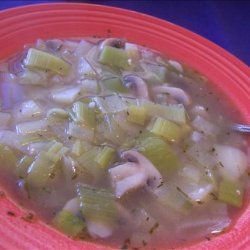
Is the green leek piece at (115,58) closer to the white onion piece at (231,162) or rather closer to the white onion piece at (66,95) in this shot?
the white onion piece at (66,95)

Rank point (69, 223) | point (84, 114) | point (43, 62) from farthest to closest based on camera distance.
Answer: point (43, 62), point (84, 114), point (69, 223)

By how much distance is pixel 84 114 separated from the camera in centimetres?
181

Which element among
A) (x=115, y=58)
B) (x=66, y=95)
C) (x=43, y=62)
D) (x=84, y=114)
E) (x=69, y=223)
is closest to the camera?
(x=69, y=223)

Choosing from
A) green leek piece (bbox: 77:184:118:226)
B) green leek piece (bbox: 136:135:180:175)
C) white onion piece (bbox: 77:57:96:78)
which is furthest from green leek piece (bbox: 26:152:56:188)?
white onion piece (bbox: 77:57:96:78)

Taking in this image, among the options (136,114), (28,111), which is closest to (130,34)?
(136,114)

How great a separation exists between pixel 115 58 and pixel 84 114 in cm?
48

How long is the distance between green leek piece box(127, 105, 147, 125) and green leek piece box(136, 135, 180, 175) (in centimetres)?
12

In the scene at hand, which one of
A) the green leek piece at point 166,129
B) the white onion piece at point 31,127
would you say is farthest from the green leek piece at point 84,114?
the green leek piece at point 166,129

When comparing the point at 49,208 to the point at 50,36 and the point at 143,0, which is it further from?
the point at 143,0

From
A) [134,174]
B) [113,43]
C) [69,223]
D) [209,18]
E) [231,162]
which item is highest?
[209,18]

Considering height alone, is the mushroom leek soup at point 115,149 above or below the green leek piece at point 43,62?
below

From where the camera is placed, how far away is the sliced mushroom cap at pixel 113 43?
2.22 metres

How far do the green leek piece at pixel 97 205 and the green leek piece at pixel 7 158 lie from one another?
238 millimetres

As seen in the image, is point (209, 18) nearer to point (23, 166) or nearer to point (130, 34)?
point (130, 34)
